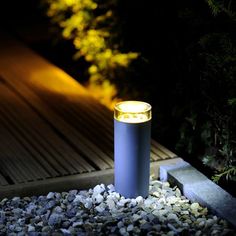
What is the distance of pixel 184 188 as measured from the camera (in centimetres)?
406

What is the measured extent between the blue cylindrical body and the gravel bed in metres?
0.08

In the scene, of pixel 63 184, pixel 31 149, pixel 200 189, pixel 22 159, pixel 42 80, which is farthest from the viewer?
pixel 42 80

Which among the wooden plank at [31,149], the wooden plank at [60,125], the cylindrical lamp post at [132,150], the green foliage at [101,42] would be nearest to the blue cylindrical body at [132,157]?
the cylindrical lamp post at [132,150]

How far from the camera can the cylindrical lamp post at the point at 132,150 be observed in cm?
385

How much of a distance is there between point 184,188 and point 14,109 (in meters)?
1.94

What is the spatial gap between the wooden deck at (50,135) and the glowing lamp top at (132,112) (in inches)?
18.3

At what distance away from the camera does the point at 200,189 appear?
3980mm

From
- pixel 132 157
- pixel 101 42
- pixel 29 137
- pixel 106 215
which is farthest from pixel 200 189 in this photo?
pixel 101 42

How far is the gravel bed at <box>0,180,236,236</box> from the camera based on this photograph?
3574 mm

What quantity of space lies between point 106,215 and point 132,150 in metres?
0.43

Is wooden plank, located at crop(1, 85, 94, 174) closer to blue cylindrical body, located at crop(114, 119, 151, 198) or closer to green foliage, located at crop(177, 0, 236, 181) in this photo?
blue cylindrical body, located at crop(114, 119, 151, 198)

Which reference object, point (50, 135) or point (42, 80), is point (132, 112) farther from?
point (42, 80)

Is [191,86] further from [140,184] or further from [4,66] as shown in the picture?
[4,66]

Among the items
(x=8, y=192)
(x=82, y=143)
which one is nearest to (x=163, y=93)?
(x=82, y=143)
